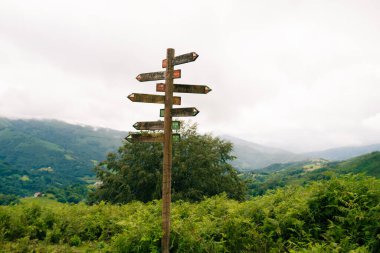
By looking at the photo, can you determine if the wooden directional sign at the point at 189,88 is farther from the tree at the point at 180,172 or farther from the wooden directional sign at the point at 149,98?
the tree at the point at 180,172

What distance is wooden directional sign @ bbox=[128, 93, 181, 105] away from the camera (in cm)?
824

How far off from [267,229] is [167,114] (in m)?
4.82

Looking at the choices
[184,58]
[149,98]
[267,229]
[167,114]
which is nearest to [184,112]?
[167,114]

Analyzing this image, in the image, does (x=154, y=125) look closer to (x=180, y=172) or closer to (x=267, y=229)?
(x=267, y=229)

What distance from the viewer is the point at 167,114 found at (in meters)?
8.29

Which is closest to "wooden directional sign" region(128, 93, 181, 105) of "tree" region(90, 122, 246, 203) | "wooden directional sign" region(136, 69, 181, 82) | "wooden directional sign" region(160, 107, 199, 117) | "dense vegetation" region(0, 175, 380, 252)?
"wooden directional sign" region(160, 107, 199, 117)

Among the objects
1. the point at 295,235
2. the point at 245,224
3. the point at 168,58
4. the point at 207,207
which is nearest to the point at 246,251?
the point at 245,224

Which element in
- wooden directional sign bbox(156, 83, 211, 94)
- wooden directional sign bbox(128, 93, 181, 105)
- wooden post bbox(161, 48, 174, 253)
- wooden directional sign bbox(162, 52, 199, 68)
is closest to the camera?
wooden directional sign bbox(162, 52, 199, 68)

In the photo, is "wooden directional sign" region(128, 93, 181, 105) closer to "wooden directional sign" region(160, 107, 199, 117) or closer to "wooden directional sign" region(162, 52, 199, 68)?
"wooden directional sign" region(160, 107, 199, 117)

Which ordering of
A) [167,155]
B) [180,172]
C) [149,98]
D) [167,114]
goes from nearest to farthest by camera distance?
[167,155] → [167,114] → [149,98] → [180,172]

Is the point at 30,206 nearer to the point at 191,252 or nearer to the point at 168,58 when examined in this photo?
the point at 191,252

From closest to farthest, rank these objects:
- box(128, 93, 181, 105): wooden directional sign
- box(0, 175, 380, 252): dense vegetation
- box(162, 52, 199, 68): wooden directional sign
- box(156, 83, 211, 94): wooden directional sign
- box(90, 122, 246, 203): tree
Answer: box(0, 175, 380, 252): dense vegetation < box(162, 52, 199, 68): wooden directional sign < box(128, 93, 181, 105): wooden directional sign < box(156, 83, 211, 94): wooden directional sign < box(90, 122, 246, 203): tree

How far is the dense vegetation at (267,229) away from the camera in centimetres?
759

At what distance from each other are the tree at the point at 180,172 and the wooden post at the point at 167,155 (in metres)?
17.2
